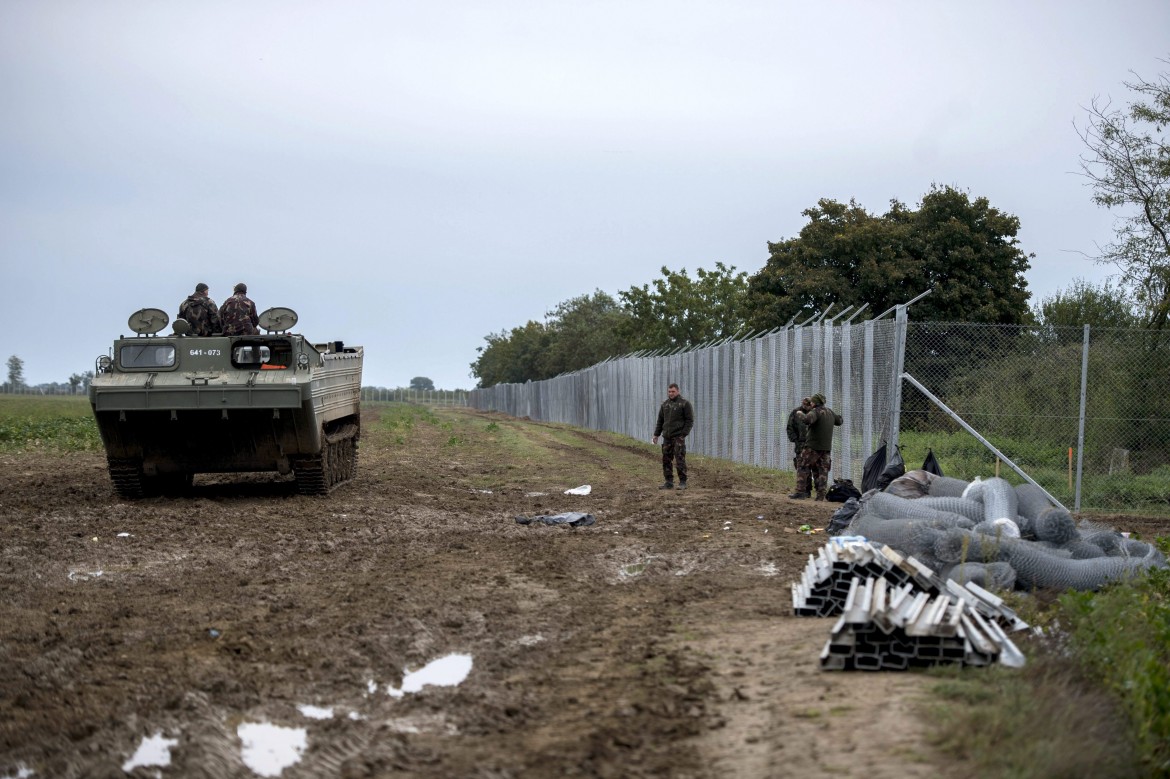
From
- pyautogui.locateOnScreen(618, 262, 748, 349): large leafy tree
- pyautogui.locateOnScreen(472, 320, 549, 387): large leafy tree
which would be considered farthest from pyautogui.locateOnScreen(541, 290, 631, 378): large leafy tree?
pyautogui.locateOnScreen(618, 262, 748, 349): large leafy tree

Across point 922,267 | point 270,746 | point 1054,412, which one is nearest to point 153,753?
point 270,746

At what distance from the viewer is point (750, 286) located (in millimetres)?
38906

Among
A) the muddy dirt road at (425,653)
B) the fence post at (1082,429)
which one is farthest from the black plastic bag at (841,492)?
the fence post at (1082,429)

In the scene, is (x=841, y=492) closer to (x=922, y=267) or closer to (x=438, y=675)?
(x=438, y=675)

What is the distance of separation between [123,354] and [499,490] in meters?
5.73

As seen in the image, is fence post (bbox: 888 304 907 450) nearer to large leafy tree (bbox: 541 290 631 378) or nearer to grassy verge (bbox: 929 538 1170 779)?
grassy verge (bbox: 929 538 1170 779)

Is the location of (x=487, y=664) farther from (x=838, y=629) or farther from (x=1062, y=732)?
(x=1062, y=732)

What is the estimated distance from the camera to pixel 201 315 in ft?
55.5

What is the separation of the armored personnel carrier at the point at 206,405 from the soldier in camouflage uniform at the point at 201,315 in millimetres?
217

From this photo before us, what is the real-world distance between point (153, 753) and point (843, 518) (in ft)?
27.0

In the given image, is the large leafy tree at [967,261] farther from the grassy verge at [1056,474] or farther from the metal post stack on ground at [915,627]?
the metal post stack on ground at [915,627]

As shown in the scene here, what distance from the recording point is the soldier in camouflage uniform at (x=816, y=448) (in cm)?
1617

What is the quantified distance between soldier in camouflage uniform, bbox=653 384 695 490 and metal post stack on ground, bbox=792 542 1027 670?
10.7 meters

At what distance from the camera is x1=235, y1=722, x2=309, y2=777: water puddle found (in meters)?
5.18
